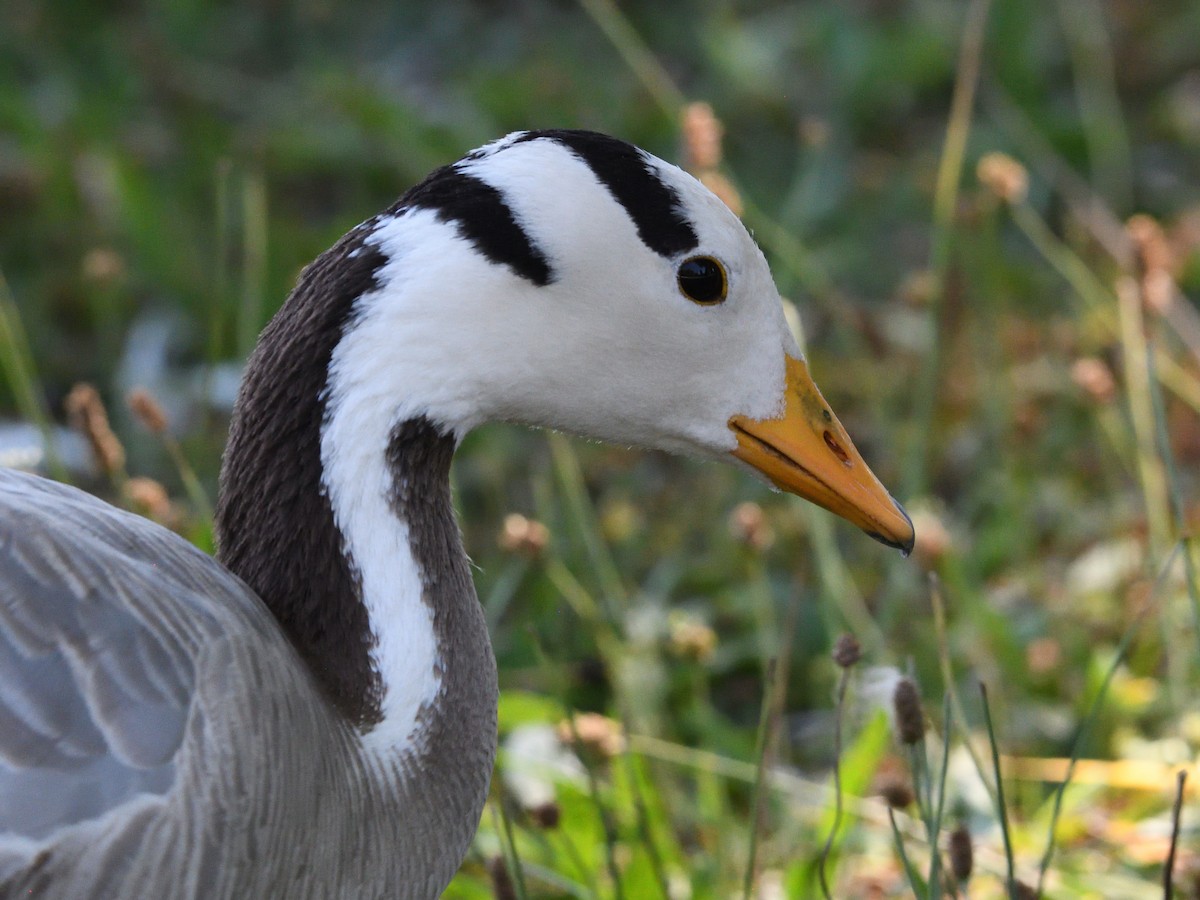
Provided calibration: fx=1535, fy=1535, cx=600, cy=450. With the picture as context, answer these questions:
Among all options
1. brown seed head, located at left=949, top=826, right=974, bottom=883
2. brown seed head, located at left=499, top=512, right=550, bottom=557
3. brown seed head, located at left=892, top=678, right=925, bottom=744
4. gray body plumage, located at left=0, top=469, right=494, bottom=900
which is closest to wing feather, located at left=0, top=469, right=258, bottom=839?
gray body plumage, located at left=0, top=469, right=494, bottom=900

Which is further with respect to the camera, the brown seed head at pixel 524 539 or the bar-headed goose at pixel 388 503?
the brown seed head at pixel 524 539

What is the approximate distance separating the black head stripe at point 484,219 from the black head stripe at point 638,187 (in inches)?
4.2

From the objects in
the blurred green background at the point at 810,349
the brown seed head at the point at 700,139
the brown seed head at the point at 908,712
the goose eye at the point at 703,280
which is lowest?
the blurred green background at the point at 810,349

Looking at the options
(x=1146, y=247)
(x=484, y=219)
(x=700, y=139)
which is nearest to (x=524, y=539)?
(x=484, y=219)

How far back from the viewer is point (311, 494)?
5.61 ft

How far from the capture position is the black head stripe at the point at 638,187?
5.68ft

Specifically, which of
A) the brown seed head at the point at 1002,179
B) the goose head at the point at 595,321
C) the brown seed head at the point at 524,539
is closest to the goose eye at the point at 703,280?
the goose head at the point at 595,321

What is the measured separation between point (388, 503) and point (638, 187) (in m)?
0.45

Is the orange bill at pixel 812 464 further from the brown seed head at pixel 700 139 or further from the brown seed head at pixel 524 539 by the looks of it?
the brown seed head at pixel 700 139

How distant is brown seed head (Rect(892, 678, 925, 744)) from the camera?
1.67 m

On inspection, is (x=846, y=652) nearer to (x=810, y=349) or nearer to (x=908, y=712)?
(x=908, y=712)

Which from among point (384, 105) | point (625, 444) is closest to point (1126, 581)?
point (625, 444)

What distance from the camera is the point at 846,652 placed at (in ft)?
5.59

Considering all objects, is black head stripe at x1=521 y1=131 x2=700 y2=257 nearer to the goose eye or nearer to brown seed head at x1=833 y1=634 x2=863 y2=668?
the goose eye
